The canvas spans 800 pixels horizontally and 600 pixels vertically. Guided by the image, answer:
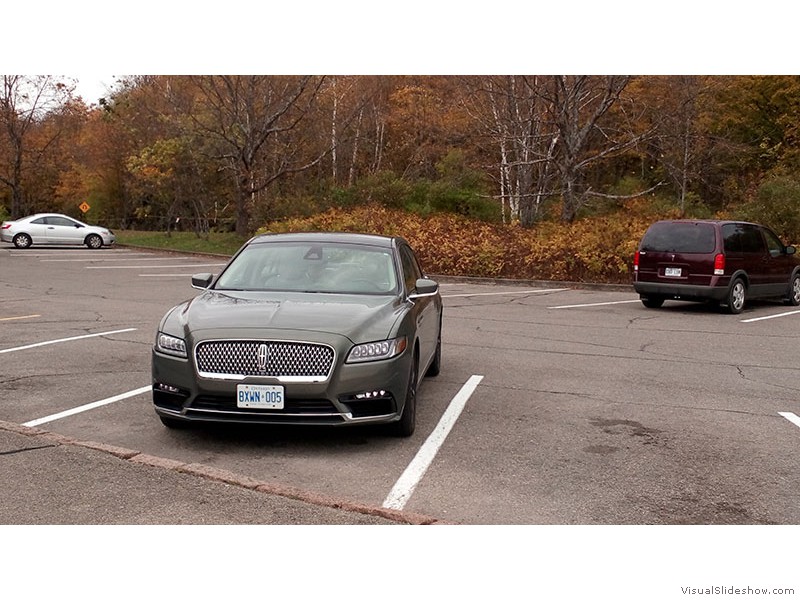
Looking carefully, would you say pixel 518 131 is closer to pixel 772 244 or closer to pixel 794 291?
pixel 794 291

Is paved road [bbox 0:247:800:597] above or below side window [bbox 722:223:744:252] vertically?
below

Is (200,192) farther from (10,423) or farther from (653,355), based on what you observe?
(10,423)

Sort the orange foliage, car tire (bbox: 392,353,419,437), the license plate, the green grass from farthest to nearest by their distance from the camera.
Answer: the green grass < the orange foliage < car tire (bbox: 392,353,419,437) < the license plate

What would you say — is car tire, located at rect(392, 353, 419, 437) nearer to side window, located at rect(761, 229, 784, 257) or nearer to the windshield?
the windshield

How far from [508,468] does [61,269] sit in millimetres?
22192

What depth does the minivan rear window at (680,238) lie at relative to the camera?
53.2ft

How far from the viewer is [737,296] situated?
16516 millimetres

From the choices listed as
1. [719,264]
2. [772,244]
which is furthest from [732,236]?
[772,244]

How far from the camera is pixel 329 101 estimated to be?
48.2 metres

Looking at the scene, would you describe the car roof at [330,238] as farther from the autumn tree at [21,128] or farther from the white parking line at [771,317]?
the autumn tree at [21,128]

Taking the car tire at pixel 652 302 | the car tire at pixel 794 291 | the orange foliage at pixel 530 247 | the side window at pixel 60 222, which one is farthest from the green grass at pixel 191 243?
the car tire at pixel 794 291

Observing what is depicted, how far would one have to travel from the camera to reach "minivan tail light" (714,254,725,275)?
16.0 metres

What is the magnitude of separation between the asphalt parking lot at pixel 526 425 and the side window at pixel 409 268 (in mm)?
1111

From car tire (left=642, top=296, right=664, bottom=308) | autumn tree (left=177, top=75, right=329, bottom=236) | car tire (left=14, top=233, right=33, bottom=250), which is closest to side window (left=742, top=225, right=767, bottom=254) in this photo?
car tire (left=642, top=296, right=664, bottom=308)
